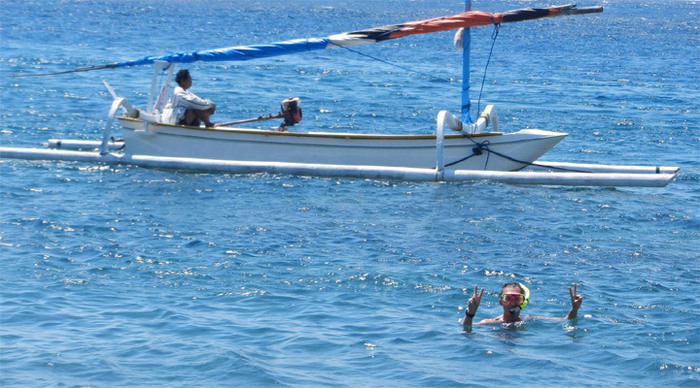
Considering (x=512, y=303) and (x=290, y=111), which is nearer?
(x=512, y=303)

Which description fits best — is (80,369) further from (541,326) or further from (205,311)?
(541,326)

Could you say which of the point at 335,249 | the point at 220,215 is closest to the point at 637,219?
the point at 335,249

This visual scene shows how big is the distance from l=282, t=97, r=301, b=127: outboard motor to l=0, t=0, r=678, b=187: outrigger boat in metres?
0.02

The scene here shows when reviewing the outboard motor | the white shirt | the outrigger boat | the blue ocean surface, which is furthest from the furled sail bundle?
the blue ocean surface

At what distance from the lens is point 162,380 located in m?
10.0

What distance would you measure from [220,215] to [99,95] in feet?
49.8

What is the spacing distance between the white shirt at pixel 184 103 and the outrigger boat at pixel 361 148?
0.36 m

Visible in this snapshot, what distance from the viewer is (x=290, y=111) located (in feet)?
67.8

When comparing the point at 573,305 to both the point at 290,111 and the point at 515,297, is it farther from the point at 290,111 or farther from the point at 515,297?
the point at 290,111

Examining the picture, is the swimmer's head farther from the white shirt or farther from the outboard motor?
the white shirt

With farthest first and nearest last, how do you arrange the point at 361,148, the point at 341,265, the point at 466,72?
the point at 466,72 → the point at 361,148 → the point at 341,265

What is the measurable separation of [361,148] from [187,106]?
380 cm

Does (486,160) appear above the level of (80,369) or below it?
above

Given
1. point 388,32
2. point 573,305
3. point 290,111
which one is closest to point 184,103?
point 290,111
